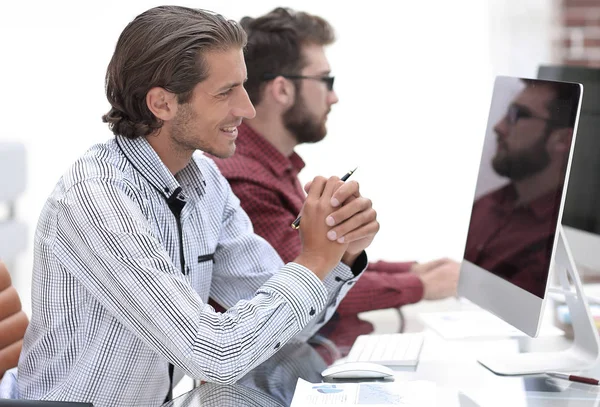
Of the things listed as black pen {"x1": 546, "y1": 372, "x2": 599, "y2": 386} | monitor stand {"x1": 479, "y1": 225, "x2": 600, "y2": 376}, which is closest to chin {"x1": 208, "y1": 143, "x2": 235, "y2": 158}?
monitor stand {"x1": 479, "y1": 225, "x2": 600, "y2": 376}

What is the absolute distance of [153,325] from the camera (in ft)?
4.13

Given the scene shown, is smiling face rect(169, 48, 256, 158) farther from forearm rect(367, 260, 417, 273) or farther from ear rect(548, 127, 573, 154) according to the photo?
forearm rect(367, 260, 417, 273)

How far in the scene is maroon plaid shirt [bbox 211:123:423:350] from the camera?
1.96m

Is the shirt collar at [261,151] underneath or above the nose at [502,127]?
underneath

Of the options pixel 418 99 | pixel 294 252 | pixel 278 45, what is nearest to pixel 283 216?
pixel 294 252

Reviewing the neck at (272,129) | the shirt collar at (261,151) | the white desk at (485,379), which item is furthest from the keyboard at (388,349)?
the neck at (272,129)

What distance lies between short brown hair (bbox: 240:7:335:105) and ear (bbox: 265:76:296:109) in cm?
3

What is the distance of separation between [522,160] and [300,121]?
0.90 meters

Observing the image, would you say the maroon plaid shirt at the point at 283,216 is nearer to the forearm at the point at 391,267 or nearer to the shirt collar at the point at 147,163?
the forearm at the point at 391,267

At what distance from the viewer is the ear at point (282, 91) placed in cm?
230

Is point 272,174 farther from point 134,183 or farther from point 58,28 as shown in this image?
point 58,28

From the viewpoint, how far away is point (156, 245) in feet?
4.23

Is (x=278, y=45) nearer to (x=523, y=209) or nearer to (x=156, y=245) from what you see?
(x=523, y=209)

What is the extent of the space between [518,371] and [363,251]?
0.39m
